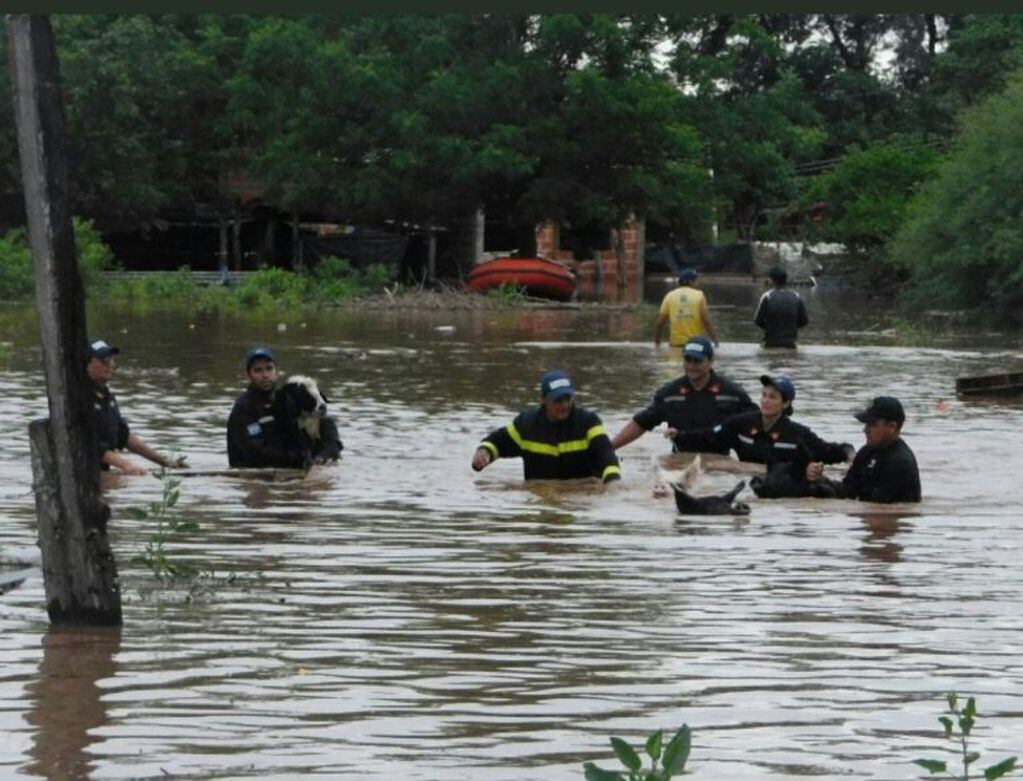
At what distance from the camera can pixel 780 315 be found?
105ft

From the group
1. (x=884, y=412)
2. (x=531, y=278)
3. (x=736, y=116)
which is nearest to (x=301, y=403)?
(x=884, y=412)

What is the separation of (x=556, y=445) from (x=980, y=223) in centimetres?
3095

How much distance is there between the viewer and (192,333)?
36.9 m

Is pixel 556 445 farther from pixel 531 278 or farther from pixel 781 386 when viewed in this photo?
pixel 531 278

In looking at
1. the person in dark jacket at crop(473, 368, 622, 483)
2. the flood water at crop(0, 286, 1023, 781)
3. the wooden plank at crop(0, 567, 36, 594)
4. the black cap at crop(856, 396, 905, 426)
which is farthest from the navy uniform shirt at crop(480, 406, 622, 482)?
the wooden plank at crop(0, 567, 36, 594)

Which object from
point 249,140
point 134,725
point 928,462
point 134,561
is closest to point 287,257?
point 249,140

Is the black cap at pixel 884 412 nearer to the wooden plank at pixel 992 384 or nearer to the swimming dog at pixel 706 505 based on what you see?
the swimming dog at pixel 706 505

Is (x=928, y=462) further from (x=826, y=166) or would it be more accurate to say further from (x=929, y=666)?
(x=826, y=166)

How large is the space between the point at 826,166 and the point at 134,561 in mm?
75138

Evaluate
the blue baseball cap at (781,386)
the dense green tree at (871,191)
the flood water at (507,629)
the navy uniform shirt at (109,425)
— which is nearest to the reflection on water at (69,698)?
the flood water at (507,629)

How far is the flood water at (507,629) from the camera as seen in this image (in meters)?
7.67

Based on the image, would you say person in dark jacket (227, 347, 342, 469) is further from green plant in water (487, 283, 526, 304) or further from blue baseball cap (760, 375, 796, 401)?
green plant in water (487, 283, 526, 304)

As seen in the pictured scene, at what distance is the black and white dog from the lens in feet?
53.4

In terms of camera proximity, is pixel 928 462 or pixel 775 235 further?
pixel 775 235
